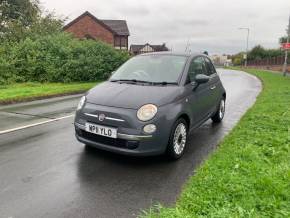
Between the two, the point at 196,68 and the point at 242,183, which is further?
the point at 196,68

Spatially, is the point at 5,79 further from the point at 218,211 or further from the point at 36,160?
the point at 218,211

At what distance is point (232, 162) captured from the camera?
4.57m

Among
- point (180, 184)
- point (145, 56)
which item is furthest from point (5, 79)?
point (180, 184)

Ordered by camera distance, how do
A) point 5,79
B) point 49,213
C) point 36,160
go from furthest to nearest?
point 5,79
point 36,160
point 49,213

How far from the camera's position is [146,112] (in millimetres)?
4719

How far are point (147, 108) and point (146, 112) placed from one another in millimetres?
68

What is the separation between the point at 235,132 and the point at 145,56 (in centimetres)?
238

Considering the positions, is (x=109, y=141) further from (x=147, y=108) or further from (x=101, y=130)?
(x=147, y=108)

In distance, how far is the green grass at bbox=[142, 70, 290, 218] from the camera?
3289mm

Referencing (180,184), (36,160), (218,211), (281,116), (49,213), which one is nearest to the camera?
(218,211)

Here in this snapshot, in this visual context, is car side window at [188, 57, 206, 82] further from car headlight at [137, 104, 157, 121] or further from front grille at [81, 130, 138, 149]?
front grille at [81, 130, 138, 149]

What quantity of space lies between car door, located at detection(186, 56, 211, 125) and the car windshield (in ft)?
0.82

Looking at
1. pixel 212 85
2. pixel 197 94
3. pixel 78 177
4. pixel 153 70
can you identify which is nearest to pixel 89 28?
pixel 212 85

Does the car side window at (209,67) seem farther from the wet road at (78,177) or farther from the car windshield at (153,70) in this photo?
the wet road at (78,177)
